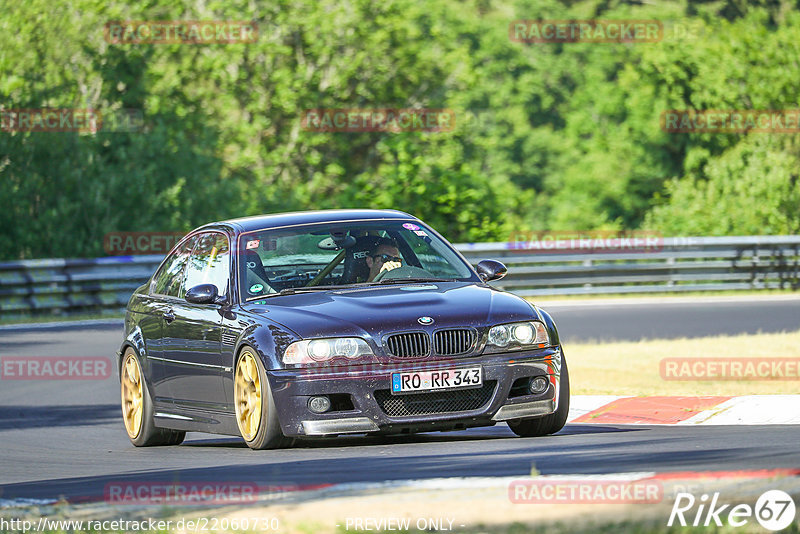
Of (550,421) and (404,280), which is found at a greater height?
(404,280)

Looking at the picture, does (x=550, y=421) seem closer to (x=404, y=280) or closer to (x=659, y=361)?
(x=404, y=280)

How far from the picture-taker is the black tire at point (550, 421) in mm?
9430

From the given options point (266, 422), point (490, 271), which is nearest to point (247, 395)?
point (266, 422)

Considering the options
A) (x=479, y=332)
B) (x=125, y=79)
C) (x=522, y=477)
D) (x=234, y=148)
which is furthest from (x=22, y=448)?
(x=234, y=148)

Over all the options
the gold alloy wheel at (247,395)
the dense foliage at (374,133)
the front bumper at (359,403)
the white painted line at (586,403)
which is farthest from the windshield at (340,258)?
the dense foliage at (374,133)

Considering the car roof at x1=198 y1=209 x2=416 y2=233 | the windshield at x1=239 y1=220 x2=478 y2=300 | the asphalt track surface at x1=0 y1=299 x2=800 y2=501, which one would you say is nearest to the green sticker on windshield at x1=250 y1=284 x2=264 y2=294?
the windshield at x1=239 y1=220 x2=478 y2=300

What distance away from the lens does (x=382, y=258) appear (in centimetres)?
1013

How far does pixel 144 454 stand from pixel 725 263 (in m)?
18.8

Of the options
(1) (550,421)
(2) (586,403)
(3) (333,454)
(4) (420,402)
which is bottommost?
(2) (586,403)

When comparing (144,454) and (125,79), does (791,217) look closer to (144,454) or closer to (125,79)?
(125,79)

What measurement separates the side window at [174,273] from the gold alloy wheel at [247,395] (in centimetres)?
154

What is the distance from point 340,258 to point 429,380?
64.1 inches

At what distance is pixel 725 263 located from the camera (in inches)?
1074

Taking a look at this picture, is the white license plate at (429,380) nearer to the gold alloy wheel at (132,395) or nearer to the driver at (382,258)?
the driver at (382,258)
